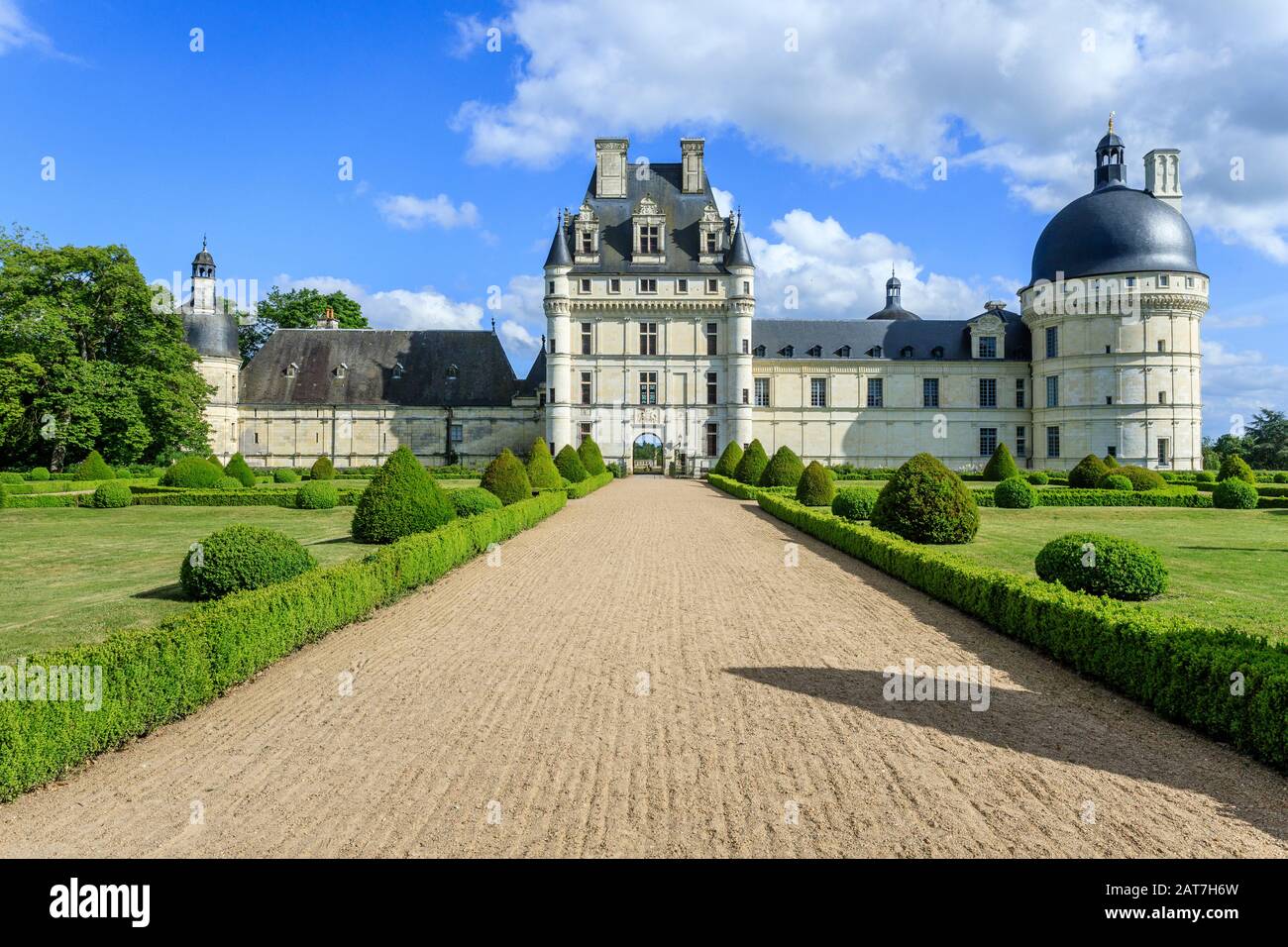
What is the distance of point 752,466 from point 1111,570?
88.7 ft

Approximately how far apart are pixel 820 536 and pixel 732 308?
36.2 meters

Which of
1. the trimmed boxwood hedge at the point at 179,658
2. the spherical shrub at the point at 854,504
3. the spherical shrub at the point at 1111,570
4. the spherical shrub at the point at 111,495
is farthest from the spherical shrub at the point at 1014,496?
the spherical shrub at the point at 111,495

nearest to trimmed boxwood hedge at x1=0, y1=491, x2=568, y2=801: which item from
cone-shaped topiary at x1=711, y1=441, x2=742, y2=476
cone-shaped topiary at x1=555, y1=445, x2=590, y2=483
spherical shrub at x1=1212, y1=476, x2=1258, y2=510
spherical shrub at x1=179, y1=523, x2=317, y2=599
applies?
spherical shrub at x1=179, y1=523, x2=317, y2=599

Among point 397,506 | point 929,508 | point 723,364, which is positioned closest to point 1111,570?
point 929,508

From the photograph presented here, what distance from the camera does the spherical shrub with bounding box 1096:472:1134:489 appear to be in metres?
31.0

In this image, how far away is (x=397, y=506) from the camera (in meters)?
16.8

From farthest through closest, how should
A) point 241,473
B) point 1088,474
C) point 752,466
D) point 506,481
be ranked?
1. point 752,466
2. point 241,473
3. point 1088,474
4. point 506,481

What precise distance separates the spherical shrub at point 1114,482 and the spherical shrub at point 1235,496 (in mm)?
3648

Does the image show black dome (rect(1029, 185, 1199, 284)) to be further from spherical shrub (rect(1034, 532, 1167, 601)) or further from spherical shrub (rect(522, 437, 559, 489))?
spherical shrub (rect(1034, 532, 1167, 601))

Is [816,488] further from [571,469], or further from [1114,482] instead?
[571,469]

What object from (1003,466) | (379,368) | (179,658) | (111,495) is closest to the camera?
(179,658)

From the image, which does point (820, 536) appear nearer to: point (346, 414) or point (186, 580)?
point (186, 580)

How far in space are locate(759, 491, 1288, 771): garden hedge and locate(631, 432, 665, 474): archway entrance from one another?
141 feet
